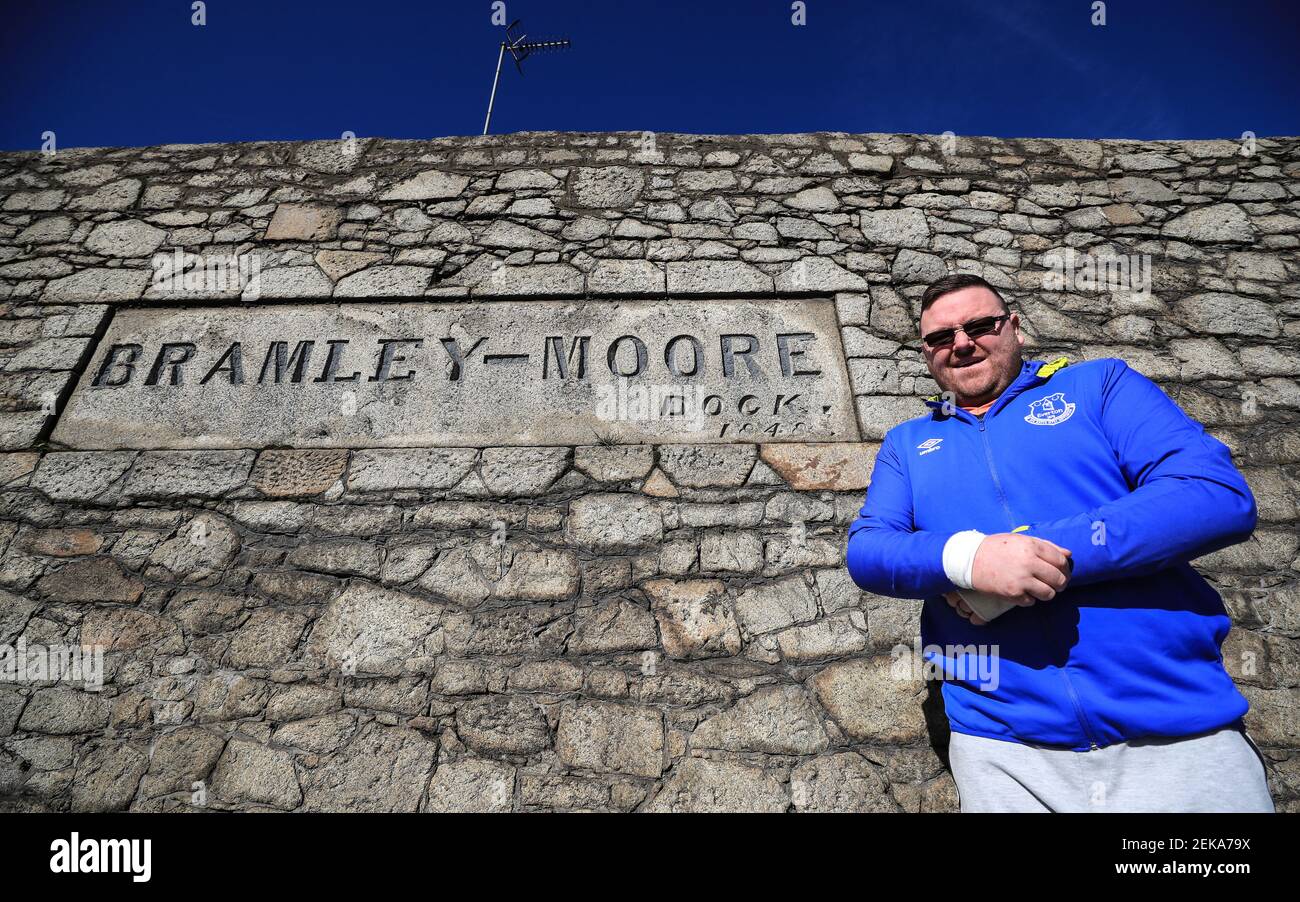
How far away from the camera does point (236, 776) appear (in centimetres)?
215

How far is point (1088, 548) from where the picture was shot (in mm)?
1266

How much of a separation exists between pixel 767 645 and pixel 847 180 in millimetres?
2329

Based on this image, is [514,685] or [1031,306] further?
[1031,306]

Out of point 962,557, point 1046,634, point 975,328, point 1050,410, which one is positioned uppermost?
point 975,328

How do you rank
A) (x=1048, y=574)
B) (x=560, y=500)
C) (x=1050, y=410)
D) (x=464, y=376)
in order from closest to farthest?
1. (x=1048, y=574)
2. (x=1050, y=410)
3. (x=560, y=500)
4. (x=464, y=376)

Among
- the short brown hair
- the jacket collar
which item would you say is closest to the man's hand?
the jacket collar

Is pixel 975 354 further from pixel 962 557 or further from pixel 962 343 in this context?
pixel 962 557

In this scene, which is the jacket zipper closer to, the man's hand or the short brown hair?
the man's hand

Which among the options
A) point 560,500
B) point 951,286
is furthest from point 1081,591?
point 560,500

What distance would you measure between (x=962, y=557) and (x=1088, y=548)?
0.22m

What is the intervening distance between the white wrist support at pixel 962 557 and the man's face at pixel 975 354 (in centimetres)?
52

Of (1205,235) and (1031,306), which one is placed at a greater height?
(1205,235)
